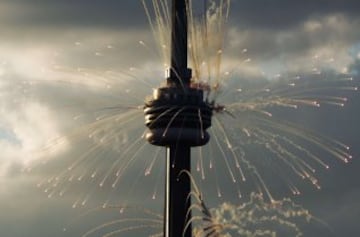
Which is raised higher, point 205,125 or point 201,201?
point 205,125

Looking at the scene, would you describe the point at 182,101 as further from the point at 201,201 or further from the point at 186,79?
the point at 201,201

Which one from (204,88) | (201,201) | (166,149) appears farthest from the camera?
(166,149)

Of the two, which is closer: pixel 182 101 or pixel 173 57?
pixel 182 101

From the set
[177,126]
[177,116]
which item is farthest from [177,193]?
[177,116]

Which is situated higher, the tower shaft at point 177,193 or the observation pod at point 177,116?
the observation pod at point 177,116

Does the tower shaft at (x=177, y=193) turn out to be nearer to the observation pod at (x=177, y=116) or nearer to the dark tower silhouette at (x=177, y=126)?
the dark tower silhouette at (x=177, y=126)

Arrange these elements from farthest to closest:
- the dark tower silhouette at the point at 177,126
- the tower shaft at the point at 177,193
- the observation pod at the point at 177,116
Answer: the tower shaft at the point at 177,193 → the dark tower silhouette at the point at 177,126 → the observation pod at the point at 177,116

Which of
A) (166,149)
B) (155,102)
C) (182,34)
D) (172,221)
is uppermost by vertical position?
(182,34)

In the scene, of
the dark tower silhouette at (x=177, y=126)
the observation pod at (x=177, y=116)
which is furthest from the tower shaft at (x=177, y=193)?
the observation pod at (x=177, y=116)

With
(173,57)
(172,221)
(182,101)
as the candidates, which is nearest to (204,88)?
(182,101)
